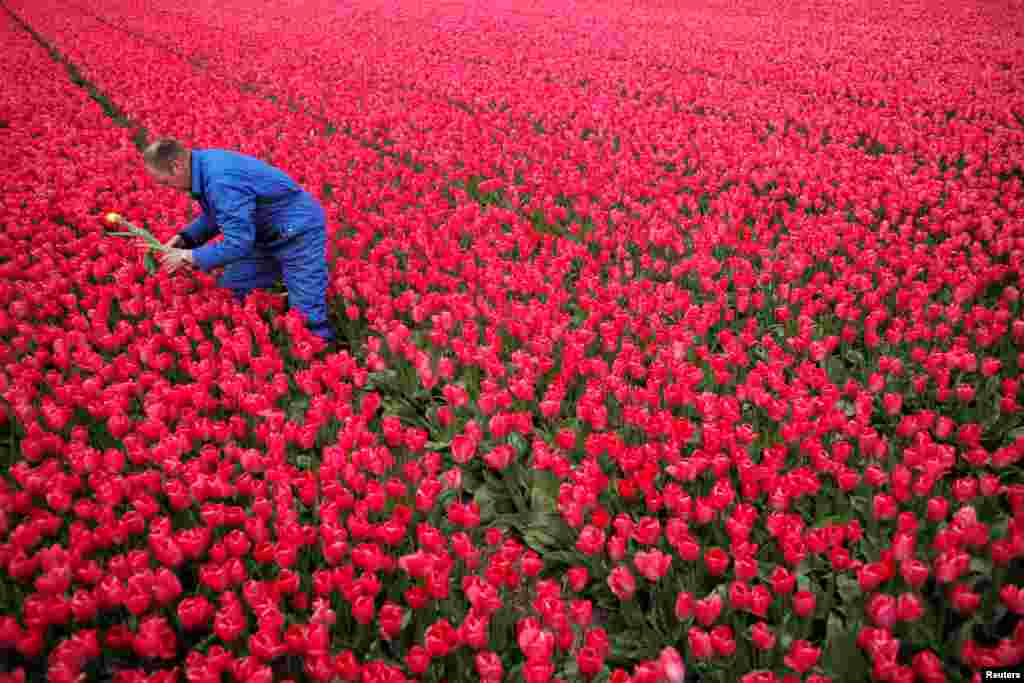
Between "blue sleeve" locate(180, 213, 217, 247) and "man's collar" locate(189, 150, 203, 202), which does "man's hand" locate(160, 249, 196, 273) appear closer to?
"man's collar" locate(189, 150, 203, 202)

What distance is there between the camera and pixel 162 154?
367cm

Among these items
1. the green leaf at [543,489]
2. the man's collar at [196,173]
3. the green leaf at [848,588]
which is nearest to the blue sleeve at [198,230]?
the man's collar at [196,173]

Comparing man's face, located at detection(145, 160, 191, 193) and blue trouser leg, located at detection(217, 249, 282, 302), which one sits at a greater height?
man's face, located at detection(145, 160, 191, 193)

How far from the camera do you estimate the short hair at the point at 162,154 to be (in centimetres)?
367

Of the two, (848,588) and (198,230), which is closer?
(848,588)

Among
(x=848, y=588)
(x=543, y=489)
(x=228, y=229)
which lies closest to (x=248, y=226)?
(x=228, y=229)

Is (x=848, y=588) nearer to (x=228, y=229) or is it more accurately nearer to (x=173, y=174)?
(x=228, y=229)

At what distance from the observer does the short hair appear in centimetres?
367

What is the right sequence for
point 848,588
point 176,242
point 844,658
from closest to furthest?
point 844,658
point 848,588
point 176,242

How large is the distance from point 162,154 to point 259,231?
842 mm

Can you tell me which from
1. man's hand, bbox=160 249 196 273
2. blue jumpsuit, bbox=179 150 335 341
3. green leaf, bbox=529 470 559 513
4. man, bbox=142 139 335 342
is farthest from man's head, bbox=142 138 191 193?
green leaf, bbox=529 470 559 513

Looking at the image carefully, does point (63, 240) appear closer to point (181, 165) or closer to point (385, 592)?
point (181, 165)

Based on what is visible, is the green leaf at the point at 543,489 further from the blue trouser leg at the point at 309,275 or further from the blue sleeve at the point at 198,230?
the blue sleeve at the point at 198,230

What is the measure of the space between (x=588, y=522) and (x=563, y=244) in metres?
2.82
